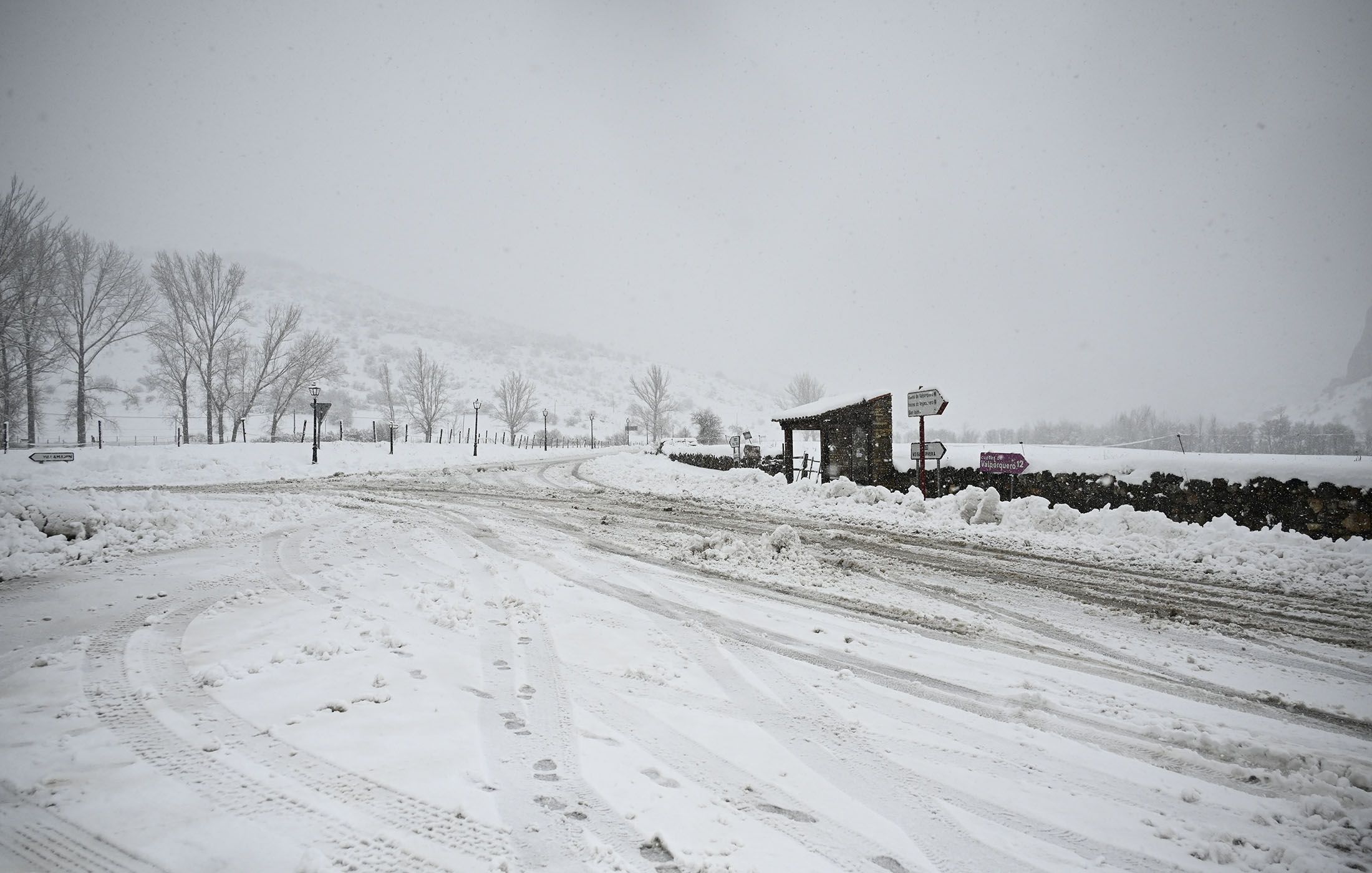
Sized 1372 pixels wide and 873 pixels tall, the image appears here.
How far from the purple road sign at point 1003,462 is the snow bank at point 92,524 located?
1441 centimetres

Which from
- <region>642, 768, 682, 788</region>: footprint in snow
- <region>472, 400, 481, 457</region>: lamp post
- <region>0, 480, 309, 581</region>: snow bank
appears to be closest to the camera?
<region>642, 768, 682, 788</region>: footprint in snow

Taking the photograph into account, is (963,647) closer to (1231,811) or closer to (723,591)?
(1231,811)

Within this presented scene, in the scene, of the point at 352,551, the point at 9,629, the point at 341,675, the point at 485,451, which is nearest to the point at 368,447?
the point at 485,451

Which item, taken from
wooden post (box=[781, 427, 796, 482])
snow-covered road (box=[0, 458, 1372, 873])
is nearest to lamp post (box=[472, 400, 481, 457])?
wooden post (box=[781, 427, 796, 482])

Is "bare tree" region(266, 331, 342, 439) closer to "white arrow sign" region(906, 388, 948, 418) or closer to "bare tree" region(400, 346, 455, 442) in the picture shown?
"bare tree" region(400, 346, 455, 442)

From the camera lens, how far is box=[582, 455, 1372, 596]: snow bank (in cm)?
714

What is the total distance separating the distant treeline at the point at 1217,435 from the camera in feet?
51.9

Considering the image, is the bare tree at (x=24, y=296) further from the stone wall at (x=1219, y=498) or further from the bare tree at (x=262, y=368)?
the stone wall at (x=1219, y=498)

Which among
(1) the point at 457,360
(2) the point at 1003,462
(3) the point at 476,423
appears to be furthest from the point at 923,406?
(1) the point at 457,360

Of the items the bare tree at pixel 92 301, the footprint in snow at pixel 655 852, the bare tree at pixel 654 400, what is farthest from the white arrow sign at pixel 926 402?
the bare tree at pixel 654 400

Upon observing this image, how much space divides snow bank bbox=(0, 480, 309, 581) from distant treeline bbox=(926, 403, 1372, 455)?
18467 millimetres

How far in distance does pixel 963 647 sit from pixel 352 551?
23.5 ft

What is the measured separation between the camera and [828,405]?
17.5 meters

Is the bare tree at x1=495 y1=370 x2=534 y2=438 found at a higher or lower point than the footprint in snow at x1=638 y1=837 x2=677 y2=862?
higher
